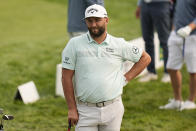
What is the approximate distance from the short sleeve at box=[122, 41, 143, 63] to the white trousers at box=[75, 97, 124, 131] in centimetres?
40

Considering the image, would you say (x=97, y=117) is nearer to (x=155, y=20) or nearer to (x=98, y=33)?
(x=98, y=33)

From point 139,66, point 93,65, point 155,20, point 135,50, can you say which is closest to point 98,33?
point 93,65

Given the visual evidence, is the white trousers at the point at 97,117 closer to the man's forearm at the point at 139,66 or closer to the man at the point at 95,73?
the man at the point at 95,73

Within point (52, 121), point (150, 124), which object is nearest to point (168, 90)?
point (150, 124)

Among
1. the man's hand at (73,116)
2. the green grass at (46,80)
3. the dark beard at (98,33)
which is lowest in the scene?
the green grass at (46,80)

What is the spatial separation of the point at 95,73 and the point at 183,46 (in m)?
2.77

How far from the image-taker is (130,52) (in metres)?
4.02

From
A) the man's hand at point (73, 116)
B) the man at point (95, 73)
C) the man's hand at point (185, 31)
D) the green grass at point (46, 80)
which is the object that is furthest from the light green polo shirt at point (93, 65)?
the man's hand at point (185, 31)

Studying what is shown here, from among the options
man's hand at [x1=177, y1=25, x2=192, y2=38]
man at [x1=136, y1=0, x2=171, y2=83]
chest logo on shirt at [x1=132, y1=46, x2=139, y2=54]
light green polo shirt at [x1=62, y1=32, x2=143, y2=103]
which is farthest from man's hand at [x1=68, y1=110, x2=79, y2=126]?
man at [x1=136, y1=0, x2=171, y2=83]

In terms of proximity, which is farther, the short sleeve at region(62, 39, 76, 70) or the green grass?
the green grass

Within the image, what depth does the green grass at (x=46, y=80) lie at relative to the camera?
591 cm

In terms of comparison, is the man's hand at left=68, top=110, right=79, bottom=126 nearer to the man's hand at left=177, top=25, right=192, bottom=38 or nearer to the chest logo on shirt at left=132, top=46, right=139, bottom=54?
the chest logo on shirt at left=132, top=46, right=139, bottom=54

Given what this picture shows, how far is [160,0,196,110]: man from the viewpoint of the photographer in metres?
6.18

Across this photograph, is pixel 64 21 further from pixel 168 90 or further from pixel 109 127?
pixel 109 127
